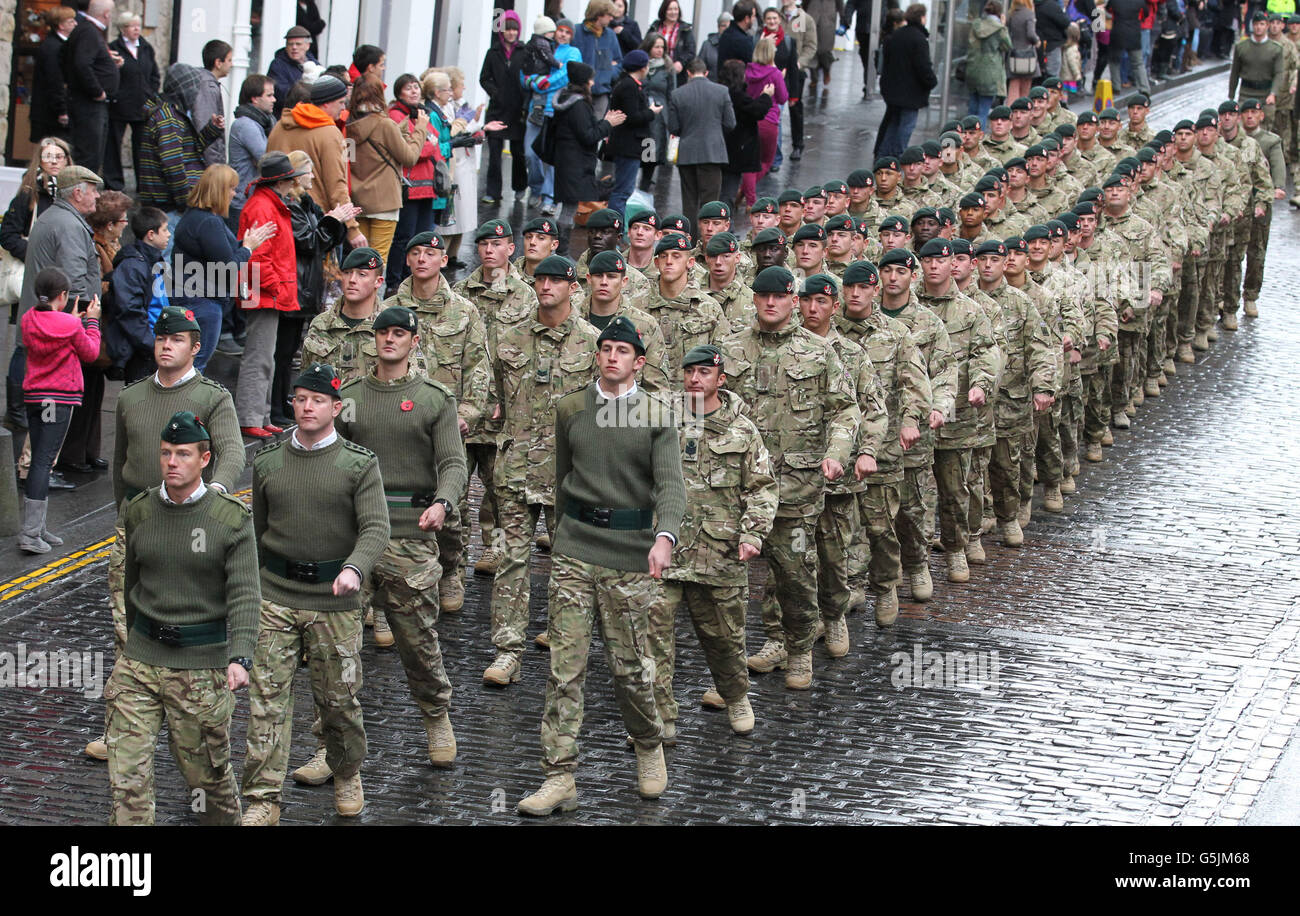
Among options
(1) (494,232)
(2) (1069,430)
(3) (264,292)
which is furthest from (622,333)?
(2) (1069,430)

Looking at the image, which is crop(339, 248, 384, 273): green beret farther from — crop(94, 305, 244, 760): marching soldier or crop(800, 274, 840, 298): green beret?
crop(800, 274, 840, 298): green beret

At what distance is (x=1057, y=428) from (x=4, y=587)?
7968 mm

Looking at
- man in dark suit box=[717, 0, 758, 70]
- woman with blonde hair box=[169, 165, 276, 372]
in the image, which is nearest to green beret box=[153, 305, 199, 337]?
woman with blonde hair box=[169, 165, 276, 372]

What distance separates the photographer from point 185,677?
8.38m

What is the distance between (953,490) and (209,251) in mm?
5650

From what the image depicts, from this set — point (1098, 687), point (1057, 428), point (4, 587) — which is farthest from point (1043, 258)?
point (4, 587)

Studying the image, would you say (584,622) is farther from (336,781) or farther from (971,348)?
(971,348)

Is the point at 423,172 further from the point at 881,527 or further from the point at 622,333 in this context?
the point at 622,333

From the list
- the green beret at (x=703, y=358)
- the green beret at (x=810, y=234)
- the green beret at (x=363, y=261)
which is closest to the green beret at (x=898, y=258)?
the green beret at (x=810, y=234)

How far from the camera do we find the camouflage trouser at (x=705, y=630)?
10.2 metres

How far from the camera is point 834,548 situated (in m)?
11.8

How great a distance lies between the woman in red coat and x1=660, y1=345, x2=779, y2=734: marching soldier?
18.0 feet

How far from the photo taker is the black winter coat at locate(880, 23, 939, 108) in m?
25.8

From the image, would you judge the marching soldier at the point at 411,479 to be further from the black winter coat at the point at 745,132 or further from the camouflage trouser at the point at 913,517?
the black winter coat at the point at 745,132
